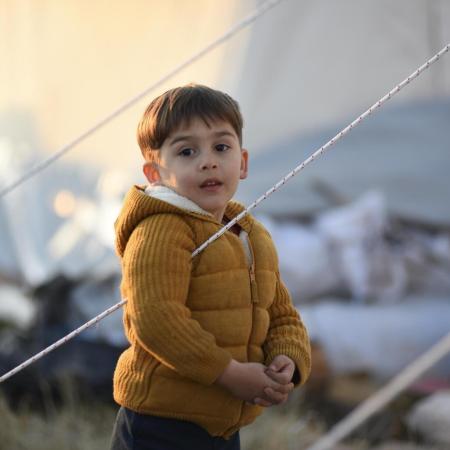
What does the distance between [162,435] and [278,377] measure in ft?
0.71

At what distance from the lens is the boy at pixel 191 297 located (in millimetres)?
1615

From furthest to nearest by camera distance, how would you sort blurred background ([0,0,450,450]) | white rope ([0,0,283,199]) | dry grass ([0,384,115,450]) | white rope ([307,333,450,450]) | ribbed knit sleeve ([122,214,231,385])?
blurred background ([0,0,450,450]) → dry grass ([0,384,115,450]) → white rope ([307,333,450,450]) → white rope ([0,0,283,199]) → ribbed knit sleeve ([122,214,231,385])

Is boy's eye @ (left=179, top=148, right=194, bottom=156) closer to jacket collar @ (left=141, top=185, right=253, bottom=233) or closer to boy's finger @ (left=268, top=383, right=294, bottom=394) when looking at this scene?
jacket collar @ (left=141, top=185, right=253, bottom=233)

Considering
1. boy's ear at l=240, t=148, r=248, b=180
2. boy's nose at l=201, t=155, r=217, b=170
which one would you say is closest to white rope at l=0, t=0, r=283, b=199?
boy's ear at l=240, t=148, r=248, b=180

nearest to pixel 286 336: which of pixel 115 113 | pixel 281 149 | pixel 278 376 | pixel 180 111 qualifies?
pixel 278 376

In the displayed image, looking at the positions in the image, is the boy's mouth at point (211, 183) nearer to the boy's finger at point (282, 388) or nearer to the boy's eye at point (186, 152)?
the boy's eye at point (186, 152)

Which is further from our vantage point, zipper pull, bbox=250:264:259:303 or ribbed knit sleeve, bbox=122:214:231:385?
zipper pull, bbox=250:264:259:303

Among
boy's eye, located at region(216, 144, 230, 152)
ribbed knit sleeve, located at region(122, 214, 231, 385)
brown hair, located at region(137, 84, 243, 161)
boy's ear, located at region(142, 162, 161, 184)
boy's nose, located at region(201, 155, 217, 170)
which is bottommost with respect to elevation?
ribbed knit sleeve, located at region(122, 214, 231, 385)

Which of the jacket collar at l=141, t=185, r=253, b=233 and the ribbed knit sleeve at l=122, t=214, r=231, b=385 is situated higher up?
the jacket collar at l=141, t=185, r=253, b=233

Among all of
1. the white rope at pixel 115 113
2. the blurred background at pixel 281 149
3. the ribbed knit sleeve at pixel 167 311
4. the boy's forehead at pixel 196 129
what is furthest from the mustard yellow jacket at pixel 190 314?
the blurred background at pixel 281 149

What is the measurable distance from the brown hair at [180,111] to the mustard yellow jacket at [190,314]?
0.10 metres

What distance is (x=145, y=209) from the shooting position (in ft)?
5.48

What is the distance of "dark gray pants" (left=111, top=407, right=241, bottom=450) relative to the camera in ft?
5.62

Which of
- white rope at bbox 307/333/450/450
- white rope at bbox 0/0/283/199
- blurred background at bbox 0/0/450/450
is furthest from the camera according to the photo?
blurred background at bbox 0/0/450/450
